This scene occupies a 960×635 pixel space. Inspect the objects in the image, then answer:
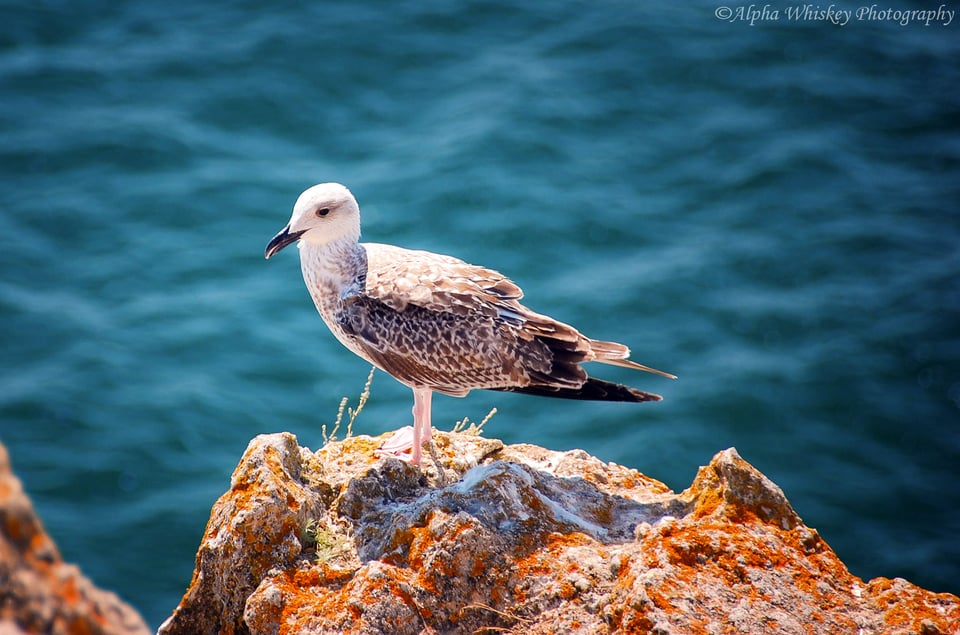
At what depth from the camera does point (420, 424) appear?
296 inches

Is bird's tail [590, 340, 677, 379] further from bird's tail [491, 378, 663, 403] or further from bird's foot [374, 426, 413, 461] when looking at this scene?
bird's foot [374, 426, 413, 461]

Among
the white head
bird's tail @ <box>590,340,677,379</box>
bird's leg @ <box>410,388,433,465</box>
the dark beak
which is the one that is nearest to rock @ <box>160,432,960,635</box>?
bird's leg @ <box>410,388,433,465</box>

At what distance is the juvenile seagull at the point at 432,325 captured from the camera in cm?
753

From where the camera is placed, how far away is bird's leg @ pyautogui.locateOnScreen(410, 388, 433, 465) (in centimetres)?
713

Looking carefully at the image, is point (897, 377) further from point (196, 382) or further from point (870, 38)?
point (196, 382)

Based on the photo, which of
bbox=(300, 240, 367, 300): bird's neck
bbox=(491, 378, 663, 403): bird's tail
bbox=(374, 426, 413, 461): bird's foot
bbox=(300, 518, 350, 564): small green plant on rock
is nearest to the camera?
bbox=(300, 518, 350, 564): small green plant on rock

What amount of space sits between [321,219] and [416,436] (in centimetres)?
186

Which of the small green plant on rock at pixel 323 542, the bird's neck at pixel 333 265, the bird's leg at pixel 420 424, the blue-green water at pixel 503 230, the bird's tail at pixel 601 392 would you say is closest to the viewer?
the small green plant on rock at pixel 323 542

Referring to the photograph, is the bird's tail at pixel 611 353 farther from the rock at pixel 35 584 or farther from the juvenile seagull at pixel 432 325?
the rock at pixel 35 584

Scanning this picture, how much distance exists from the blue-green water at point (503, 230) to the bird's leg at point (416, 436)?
16.1 ft

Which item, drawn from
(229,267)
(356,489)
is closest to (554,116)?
(229,267)

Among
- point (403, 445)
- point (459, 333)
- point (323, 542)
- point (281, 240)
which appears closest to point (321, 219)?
point (281, 240)

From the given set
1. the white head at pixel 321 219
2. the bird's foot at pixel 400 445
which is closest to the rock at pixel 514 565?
the bird's foot at pixel 400 445

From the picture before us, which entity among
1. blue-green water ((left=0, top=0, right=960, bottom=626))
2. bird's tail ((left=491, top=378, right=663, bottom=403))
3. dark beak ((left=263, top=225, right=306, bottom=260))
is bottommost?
bird's tail ((left=491, top=378, right=663, bottom=403))
